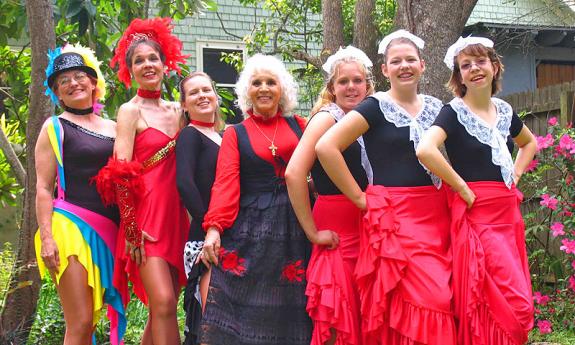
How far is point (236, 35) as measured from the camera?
12.6 m

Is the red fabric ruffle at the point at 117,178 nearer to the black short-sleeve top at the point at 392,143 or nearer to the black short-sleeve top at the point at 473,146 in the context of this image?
the black short-sleeve top at the point at 392,143

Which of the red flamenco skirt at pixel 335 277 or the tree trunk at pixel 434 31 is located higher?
the tree trunk at pixel 434 31

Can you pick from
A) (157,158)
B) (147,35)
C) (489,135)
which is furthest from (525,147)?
(147,35)

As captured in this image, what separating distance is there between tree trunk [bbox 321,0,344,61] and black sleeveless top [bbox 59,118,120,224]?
4632 mm

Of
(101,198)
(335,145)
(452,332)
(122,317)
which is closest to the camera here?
(452,332)

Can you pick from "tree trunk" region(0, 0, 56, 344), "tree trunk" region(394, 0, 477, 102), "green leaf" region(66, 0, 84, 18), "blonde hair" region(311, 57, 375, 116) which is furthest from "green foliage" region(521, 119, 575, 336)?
"tree trunk" region(0, 0, 56, 344)

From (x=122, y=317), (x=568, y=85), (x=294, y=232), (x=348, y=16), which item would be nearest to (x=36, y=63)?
(x=122, y=317)

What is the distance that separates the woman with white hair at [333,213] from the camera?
3664 millimetres

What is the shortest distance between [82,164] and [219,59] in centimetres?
869

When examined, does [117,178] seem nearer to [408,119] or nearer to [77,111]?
[77,111]

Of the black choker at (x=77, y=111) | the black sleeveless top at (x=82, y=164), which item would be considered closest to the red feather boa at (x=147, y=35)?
the black choker at (x=77, y=111)

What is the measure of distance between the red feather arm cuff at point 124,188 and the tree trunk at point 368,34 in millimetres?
4658

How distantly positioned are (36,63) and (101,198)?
208 cm

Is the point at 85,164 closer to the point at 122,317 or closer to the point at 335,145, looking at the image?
the point at 122,317
